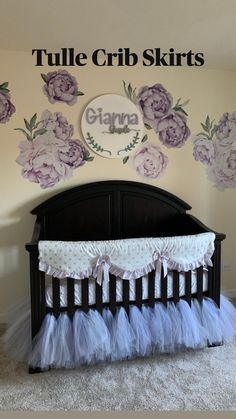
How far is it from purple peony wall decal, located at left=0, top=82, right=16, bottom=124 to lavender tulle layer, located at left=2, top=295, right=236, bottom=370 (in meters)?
1.45

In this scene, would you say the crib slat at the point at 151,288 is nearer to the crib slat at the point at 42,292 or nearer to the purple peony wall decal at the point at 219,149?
the crib slat at the point at 42,292

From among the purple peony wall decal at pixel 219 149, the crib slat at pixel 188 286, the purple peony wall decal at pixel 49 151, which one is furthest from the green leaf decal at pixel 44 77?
the crib slat at pixel 188 286

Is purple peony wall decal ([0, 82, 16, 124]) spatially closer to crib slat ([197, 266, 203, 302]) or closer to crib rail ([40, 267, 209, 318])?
crib rail ([40, 267, 209, 318])

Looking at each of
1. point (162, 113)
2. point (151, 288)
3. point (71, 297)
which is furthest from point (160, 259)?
point (162, 113)

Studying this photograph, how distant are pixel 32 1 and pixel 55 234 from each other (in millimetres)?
1491

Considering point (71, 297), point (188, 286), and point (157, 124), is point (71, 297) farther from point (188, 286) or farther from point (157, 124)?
point (157, 124)

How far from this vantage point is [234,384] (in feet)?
5.40

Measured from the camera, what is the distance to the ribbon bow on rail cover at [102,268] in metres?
1.73

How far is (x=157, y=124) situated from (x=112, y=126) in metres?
0.37

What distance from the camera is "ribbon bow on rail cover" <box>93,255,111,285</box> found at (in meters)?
1.73

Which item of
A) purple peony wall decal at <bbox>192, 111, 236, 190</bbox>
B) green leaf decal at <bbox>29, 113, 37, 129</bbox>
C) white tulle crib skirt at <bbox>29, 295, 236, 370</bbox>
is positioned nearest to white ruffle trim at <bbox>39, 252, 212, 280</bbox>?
white tulle crib skirt at <bbox>29, 295, 236, 370</bbox>

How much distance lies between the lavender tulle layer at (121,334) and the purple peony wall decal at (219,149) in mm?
1182

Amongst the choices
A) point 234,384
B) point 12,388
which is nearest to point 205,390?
point 234,384

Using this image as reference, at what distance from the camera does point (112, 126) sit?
8.05 ft
